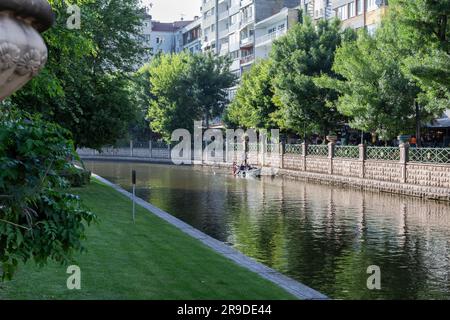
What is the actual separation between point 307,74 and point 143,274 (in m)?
42.5

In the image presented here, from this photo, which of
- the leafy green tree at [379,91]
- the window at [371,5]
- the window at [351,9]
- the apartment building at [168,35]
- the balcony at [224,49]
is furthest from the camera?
the apartment building at [168,35]

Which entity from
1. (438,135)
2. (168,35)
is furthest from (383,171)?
(168,35)

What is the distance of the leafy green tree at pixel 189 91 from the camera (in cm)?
7575

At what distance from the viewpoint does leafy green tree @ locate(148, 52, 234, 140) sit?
249ft

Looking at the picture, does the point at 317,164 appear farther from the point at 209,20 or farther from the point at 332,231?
the point at 209,20

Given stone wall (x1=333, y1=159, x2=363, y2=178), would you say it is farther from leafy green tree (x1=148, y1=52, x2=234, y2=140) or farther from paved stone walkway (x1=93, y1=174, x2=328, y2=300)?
leafy green tree (x1=148, y1=52, x2=234, y2=140)

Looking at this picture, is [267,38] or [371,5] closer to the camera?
[371,5]

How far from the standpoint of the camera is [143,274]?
11.3 metres

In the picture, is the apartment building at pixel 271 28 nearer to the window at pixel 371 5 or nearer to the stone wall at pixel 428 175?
the window at pixel 371 5

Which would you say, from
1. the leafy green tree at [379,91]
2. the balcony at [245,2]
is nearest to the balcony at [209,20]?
the balcony at [245,2]

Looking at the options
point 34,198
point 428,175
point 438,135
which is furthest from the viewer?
point 438,135

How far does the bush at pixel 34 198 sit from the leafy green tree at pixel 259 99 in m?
50.9

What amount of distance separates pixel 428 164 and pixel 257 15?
4951 centimetres
